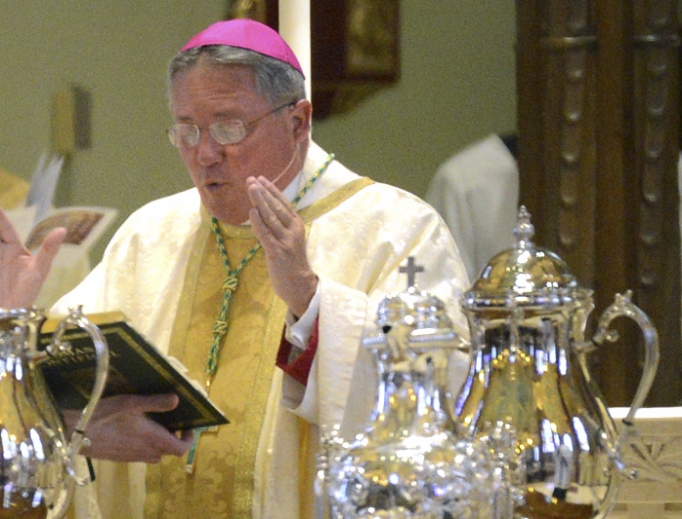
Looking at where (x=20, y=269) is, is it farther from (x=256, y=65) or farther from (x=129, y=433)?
(x=256, y=65)

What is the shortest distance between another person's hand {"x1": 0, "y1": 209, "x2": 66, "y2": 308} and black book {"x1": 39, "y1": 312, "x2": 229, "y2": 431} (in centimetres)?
A: 20

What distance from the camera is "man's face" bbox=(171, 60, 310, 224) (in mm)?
3521

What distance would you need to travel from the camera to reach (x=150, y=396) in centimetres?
309

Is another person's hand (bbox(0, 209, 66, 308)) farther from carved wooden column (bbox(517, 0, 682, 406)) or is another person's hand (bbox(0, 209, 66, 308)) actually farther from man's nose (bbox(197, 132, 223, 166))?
carved wooden column (bbox(517, 0, 682, 406))

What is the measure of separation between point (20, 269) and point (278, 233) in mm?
589

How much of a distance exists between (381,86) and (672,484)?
1808 mm

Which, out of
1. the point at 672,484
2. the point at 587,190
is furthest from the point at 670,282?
the point at 672,484

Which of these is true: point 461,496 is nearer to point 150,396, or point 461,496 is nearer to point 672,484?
point 150,396

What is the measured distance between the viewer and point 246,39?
3742mm

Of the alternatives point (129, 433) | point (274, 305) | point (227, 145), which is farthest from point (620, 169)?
point (129, 433)

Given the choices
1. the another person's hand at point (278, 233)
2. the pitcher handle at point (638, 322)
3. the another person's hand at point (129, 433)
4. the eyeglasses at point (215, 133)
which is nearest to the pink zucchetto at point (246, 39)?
the eyeglasses at point (215, 133)

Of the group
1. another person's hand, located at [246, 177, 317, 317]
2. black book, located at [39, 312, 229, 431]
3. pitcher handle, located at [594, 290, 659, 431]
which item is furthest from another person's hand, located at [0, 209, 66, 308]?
pitcher handle, located at [594, 290, 659, 431]

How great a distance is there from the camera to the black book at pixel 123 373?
271 cm

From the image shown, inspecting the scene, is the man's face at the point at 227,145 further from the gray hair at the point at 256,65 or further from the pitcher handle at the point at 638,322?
the pitcher handle at the point at 638,322
